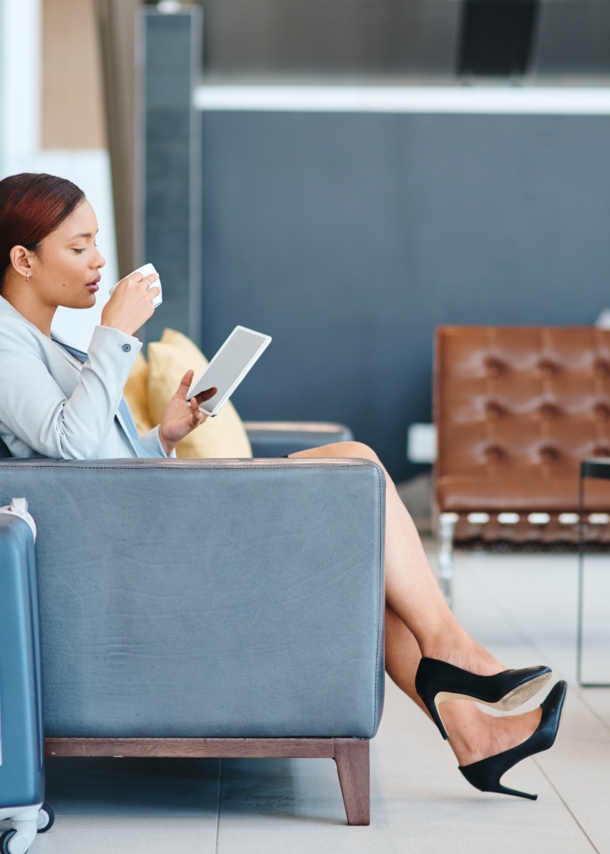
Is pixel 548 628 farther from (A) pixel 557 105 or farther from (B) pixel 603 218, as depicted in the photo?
(A) pixel 557 105

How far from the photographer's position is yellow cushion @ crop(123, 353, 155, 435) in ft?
7.45

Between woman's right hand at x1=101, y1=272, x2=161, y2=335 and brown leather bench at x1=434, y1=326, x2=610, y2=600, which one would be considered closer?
woman's right hand at x1=101, y1=272, x2=161, y2=335

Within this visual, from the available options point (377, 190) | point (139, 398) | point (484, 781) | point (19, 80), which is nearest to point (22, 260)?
point (139, 398)

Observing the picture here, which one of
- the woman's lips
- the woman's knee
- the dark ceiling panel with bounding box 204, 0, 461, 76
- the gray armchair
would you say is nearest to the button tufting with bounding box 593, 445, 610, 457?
the dark ceiling panel with bounding box 204, 0, 461, 76

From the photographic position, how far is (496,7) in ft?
13.7

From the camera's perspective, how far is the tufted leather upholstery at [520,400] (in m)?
3.58

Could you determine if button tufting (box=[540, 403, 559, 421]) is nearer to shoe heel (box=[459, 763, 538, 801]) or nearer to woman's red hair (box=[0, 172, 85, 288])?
shoe heel (box=[459, 763, 538, 801])

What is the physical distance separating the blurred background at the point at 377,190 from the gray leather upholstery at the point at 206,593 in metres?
2.90

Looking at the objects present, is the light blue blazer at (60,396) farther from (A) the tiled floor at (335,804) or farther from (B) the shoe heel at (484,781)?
(B) the shoe heel at (484,781)

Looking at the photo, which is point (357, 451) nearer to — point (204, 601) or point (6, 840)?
point (204, 601)

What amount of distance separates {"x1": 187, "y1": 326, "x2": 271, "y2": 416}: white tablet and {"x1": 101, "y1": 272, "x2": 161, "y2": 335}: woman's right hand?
19 cm

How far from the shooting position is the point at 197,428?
2.13 metres

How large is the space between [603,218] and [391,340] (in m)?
1.13

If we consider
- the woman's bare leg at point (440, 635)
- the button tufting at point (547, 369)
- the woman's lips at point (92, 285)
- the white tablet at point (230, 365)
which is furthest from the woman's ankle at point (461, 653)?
the button tufting at point (547, 369)
